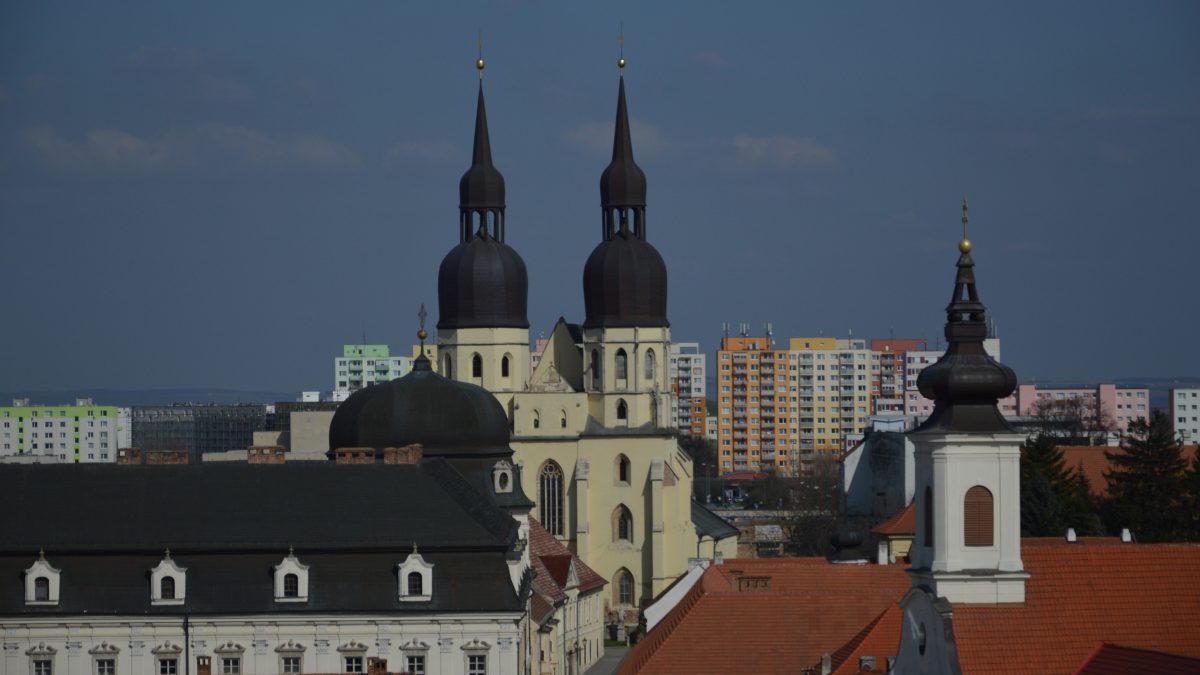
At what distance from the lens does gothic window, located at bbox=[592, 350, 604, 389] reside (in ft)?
338

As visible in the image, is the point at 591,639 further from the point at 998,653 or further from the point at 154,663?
the point at 998,653

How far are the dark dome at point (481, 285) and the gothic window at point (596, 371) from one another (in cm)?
338

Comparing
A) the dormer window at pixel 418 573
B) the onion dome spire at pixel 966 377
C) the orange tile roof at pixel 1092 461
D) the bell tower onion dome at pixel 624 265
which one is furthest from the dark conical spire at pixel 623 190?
the onion dome spire at pixel 966 377

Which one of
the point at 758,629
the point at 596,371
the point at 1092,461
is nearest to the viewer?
the point at 758,629

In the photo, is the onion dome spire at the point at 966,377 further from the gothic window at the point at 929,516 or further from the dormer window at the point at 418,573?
the dormer window at the point at 418,573

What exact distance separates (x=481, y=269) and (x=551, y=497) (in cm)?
973

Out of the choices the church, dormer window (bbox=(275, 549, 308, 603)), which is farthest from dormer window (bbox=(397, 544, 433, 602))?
the church

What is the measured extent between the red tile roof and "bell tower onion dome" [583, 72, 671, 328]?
6470cm

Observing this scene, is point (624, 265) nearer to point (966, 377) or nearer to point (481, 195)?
point (481, 195)

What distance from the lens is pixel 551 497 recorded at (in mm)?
101688

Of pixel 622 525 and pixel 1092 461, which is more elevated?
pixel 1092 461

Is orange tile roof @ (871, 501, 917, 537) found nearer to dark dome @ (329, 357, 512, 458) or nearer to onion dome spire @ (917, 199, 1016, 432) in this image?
dark dome @ (329, 357, 512, 458)

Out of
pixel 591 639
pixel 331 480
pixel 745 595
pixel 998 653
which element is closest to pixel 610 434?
pixel 591 639

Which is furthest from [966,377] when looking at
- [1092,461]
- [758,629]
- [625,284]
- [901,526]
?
[1092,461]
